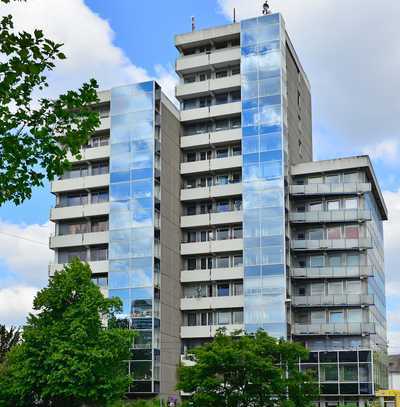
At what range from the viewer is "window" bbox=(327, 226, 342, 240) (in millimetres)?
81312

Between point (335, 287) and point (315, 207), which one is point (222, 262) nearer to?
point (315, 207)

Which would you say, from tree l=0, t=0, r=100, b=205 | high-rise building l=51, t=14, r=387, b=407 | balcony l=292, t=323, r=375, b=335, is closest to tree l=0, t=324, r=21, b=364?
high-rise building l=51, t=14, r=387, b=407

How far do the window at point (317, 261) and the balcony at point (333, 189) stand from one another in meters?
6.40

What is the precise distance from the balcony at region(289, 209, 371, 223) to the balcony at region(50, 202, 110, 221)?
18.9 m

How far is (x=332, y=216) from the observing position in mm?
80875

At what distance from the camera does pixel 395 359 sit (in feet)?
476

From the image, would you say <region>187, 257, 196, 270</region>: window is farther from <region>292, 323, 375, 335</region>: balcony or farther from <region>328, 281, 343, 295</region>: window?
<region>328, 281, 343, 295</region>: window

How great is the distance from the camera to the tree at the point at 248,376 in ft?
163

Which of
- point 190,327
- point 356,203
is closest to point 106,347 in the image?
point 190,327

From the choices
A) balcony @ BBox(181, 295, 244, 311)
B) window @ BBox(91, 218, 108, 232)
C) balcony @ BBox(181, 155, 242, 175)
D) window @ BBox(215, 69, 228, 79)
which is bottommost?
balcony @ BBox(181, 295, 244, 311)

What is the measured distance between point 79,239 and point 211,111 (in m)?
19.0

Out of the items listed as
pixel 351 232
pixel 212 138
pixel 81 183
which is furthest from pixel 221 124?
pixel 351 232

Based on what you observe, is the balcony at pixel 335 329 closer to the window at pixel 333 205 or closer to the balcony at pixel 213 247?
the balcony at pixel 213 247

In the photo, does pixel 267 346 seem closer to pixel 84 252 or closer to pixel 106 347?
pixel 106 347
